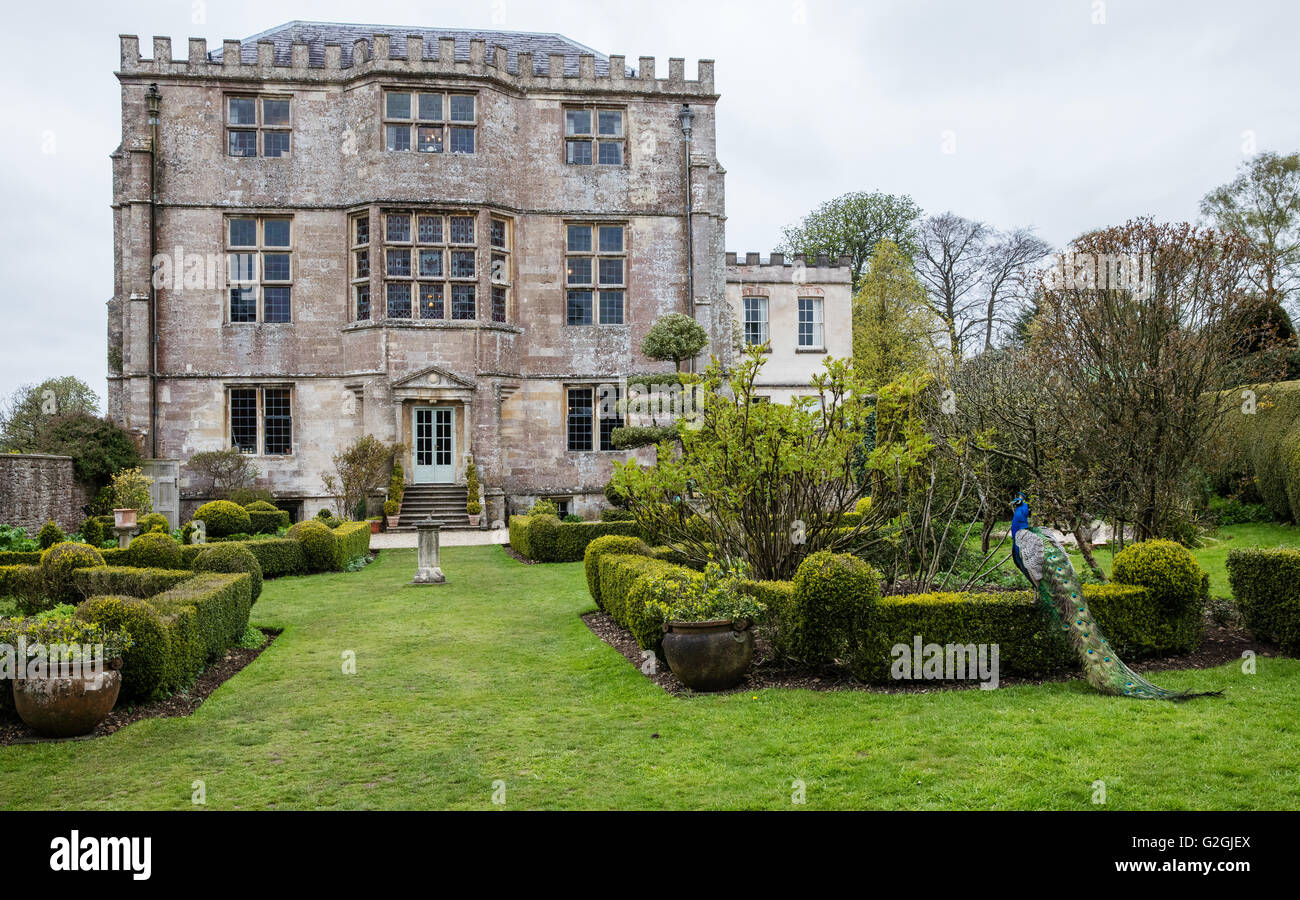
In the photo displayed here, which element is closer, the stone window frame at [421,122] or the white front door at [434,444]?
the stone window frame at [421,122]

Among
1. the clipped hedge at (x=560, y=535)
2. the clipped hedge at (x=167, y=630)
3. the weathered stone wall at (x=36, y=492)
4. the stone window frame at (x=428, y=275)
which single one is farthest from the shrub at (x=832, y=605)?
the stone window frame at (x=428, y=275)

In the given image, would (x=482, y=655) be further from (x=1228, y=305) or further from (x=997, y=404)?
(x=1228, y=305)

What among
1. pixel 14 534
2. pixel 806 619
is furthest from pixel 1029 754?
pixel 14 534

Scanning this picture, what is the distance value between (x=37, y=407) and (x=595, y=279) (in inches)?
981

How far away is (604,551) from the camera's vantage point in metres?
13.6

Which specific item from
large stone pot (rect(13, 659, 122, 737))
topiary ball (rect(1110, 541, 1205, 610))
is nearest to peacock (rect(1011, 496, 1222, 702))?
topiary ball (rect(1110, 541, 1205, 610))

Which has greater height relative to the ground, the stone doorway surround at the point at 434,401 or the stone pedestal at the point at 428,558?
the stone doorway surround at the point at 434,401

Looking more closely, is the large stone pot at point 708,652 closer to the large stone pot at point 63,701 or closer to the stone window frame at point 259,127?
the large stone pot at point 63,701

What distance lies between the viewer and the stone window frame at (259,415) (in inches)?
1117

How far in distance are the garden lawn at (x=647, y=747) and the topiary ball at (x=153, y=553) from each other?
169 inches

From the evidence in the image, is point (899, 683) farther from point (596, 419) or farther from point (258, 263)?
point (258, 263)

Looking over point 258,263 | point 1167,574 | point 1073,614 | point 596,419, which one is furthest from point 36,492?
point 1167,574

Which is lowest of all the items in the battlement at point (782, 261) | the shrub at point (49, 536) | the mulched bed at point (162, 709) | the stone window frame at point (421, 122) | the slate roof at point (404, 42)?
the mulched bed at point (162, 709)

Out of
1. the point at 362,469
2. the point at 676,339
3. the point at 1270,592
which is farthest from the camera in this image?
the point at 362,469
